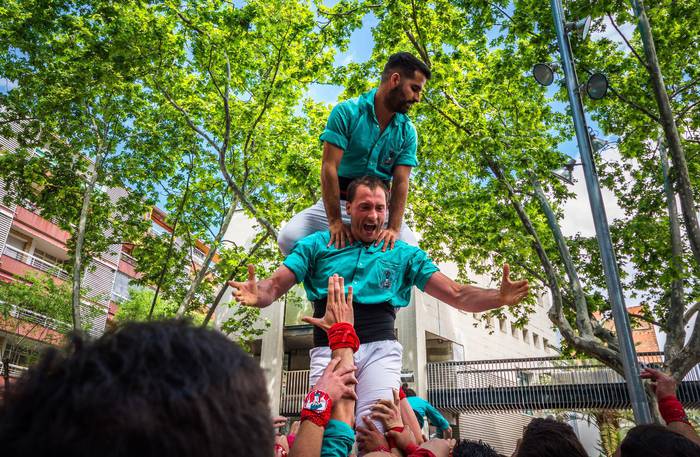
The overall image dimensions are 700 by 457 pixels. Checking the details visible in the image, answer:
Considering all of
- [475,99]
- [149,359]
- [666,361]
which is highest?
[475,99]

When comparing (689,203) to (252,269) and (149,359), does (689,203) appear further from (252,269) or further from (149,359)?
(149,359)

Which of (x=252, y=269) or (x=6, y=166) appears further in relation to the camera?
(x=6, y=166)

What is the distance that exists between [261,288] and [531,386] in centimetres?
1883

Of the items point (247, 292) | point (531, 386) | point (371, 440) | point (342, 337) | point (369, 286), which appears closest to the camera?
point (342, 337)

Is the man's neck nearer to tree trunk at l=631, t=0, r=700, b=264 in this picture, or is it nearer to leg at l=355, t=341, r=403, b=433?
leg at l=355, t=341, r=403, b=433

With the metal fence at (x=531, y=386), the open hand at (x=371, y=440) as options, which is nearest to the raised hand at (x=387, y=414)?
Result: the open hand at (x=371, y=440)

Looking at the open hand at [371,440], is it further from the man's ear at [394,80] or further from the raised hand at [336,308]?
the man's ear at [394,80]

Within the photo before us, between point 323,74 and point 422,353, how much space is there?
12898 millimetres

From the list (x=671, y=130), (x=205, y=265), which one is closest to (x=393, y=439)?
(x=671, y=130)

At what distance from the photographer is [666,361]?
10.2 meters

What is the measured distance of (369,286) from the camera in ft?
10.2

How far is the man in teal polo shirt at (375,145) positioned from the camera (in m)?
3.58

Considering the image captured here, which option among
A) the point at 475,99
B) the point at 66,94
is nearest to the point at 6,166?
the point at 66,94

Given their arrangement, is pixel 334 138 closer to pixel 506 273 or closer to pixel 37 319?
pixel 506 273
